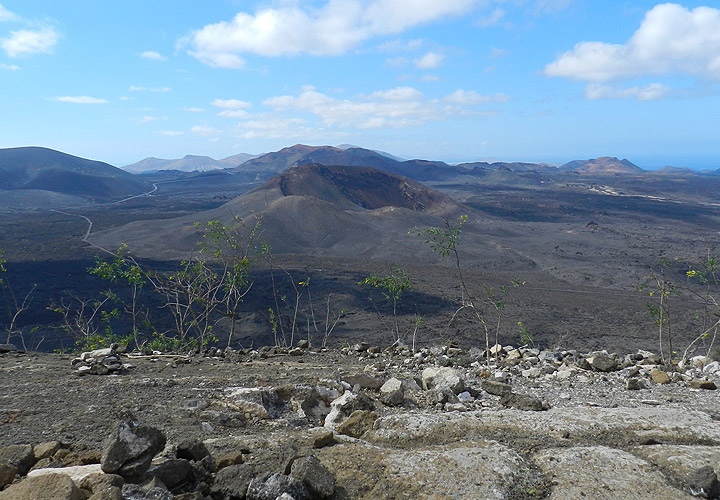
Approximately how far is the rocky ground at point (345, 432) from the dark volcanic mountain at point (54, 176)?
7759 centimetres

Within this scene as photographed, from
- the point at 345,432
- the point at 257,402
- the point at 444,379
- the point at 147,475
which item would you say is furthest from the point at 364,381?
the point at 147,475

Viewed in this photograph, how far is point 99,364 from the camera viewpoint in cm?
597

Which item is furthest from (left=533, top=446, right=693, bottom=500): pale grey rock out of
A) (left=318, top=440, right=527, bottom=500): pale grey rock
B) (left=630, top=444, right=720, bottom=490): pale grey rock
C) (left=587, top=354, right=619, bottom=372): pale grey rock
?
(left=587, top=354, right=619, bottom=372): pale grey rock

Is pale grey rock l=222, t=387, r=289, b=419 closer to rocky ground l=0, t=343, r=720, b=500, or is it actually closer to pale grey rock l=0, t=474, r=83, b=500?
rocky ground l=0, t=343, r=720, b=500

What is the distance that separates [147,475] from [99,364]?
3625mm

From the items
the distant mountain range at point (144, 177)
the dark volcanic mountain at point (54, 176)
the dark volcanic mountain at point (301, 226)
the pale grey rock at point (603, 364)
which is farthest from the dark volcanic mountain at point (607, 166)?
the pale grey rock at point (603, 364)

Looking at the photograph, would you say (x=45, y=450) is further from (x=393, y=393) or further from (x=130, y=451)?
(x=393, y=393)

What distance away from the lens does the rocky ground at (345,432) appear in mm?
2973

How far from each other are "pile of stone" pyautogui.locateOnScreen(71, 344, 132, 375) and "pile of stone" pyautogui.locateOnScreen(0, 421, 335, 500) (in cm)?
273

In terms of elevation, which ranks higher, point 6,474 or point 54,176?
point 54,176

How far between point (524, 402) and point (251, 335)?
15.0 meters

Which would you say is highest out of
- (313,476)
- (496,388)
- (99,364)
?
(313,476)

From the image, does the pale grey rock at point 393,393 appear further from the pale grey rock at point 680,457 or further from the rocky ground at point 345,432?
the pale grey rock at point 680,457

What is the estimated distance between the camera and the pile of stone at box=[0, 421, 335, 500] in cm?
268
